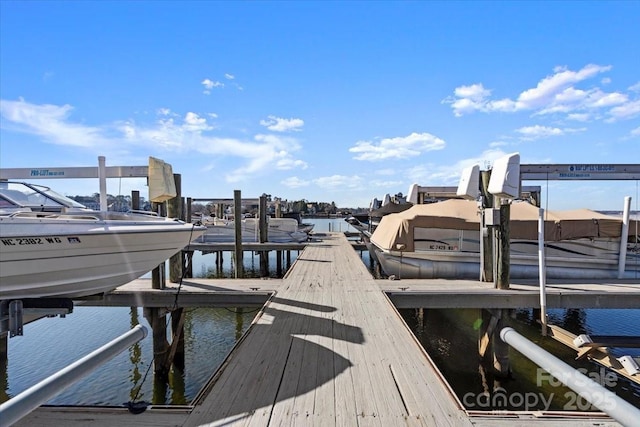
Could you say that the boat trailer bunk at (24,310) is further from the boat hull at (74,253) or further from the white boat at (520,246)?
the white boat at (520,246)

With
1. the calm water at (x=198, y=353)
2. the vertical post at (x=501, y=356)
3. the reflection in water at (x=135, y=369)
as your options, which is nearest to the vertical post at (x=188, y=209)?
the calm water at (x=198, y=353)

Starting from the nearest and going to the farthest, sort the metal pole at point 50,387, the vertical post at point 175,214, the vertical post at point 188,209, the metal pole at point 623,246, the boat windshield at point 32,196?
the metal pole at point 50,387
the boat windshield at point 32,196
the vertical post at point 175,214
the metal pole at point 623,246
the vertical post at point 188,209

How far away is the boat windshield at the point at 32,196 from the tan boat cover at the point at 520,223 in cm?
846

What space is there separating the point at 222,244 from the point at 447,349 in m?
11.9

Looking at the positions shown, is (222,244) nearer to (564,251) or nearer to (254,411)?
(564,251)

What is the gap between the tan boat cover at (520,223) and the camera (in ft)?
33.6

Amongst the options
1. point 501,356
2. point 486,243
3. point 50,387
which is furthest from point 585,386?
point 486,243

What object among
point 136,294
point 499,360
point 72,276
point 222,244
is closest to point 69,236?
point 72,276

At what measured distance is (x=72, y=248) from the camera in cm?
570

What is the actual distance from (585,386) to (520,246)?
909 centimetres

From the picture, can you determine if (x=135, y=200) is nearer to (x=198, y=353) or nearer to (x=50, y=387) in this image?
(x=198, y=353)

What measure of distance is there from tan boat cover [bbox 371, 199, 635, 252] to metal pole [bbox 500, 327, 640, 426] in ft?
24.2

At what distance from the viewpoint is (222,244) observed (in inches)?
698

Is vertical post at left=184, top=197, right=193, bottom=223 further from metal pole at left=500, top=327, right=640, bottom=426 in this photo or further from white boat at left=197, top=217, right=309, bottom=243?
metal pole at left=500, top=327, right=640, bottom=426
